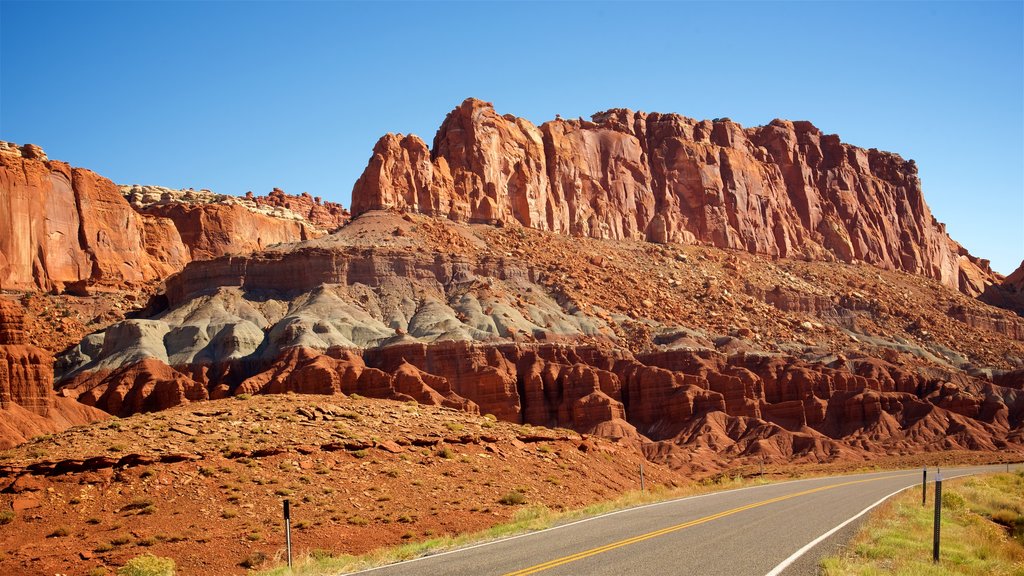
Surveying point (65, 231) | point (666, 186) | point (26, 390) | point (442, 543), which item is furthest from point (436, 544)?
point (666, 186)

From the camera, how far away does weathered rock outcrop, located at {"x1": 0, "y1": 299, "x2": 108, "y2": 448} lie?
5932 cm

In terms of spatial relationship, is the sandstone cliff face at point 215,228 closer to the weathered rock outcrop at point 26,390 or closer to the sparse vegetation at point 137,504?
the weathered rock outcrop at point 26,390

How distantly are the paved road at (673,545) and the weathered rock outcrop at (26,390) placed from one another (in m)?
39.7

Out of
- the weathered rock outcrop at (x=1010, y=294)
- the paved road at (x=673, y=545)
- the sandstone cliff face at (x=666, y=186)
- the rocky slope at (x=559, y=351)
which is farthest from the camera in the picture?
the weathered rock outcrop at (x=1010, y=294)

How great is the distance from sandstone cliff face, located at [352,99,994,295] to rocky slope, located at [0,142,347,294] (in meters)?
43.3

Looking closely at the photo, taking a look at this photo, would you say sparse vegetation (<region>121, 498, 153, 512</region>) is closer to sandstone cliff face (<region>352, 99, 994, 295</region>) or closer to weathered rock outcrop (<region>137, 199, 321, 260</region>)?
sandstone cliff face (<region>352, 99, 994, 295</region>)

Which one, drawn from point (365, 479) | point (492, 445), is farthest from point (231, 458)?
point (492, 445)

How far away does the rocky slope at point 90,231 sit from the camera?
139 m

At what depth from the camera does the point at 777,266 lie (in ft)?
525

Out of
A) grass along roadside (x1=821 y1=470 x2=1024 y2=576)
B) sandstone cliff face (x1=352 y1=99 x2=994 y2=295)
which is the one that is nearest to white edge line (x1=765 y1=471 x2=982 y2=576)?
grass along roadside (x1=821 y1=470 x2=1024 y2=576)

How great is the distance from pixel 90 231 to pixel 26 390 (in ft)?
316

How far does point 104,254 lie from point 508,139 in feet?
202

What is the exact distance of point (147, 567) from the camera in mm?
24875

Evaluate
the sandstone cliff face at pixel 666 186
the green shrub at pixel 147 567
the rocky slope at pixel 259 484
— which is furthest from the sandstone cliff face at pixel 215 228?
the green shrub at pixel 147 567
